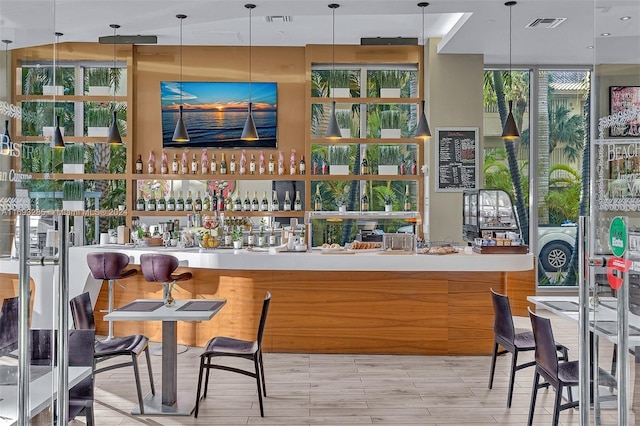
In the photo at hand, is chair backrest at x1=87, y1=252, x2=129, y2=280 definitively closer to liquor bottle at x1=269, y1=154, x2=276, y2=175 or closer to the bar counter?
the bar counter

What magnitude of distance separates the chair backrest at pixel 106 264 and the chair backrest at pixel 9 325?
4.34 m

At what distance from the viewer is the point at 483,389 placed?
454 cm

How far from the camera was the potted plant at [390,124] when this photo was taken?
7.82 meters

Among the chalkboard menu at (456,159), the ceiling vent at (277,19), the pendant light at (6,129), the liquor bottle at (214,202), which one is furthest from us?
the liquor bottle at (214,202)

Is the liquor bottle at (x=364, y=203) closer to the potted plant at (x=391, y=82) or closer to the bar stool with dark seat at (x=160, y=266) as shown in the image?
the potted plant at (x=391, y=82)

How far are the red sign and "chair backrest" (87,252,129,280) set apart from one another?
4770 millimetres

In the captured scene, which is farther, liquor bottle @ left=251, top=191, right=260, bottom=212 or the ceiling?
liquor bottle @ left=251, top=191, right=260, bottom=212

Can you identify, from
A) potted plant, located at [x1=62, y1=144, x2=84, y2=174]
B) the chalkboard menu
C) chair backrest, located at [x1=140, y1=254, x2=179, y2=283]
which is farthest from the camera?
the chalkboard menu

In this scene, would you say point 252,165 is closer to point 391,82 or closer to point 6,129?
point 391,82

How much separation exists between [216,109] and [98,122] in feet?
5.59

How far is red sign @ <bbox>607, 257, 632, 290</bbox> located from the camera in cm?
171

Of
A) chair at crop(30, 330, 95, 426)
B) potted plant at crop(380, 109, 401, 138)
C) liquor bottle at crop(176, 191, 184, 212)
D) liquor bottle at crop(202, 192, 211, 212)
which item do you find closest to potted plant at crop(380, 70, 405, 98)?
potted plant at crop(380, 109, 401, 138)

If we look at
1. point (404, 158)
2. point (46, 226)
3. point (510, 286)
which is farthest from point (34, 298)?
point (404, 158)

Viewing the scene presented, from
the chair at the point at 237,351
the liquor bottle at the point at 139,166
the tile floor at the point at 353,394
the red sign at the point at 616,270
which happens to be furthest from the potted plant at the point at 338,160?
the red sign at the point at 616,270
